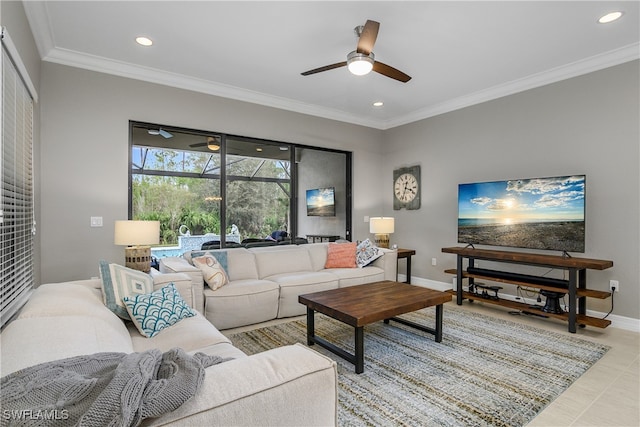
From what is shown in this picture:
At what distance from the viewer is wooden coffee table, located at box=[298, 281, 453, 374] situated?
2477 mm

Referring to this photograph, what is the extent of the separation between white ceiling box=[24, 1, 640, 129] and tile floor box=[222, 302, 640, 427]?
2.79 meters

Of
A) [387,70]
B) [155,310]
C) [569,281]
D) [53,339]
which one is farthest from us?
[569,281]

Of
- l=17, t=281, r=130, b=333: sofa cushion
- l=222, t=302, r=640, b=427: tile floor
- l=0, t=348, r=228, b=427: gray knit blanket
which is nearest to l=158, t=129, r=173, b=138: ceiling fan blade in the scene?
l=17, t=281, r=130, b=333: sofa cushion

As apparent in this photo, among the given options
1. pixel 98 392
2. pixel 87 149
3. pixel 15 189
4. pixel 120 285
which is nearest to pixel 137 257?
pixel 120 285

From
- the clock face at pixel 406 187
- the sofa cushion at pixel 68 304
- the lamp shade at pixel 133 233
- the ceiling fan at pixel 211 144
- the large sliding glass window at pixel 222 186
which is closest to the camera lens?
the sofa cushion at pixel 68 304

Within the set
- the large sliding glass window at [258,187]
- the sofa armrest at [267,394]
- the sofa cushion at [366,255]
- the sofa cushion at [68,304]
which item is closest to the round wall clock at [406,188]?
the sofa cushion at [366,255]

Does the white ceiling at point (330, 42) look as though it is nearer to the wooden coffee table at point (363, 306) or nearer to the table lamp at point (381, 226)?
the table lamp at point (381, 226)

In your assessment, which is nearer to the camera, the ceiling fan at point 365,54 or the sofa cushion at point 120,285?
the sofa cushion at point 120,285

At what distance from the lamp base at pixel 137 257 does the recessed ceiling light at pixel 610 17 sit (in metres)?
4.52

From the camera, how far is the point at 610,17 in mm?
2775

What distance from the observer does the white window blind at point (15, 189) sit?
1.92 m

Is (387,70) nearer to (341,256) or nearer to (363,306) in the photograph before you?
(363,306)

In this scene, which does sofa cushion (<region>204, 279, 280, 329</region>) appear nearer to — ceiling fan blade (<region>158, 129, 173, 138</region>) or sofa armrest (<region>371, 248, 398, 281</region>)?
sofa armrest (<region>371, 248, 398, 281</region>)

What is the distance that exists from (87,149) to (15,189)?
1.45 metres
